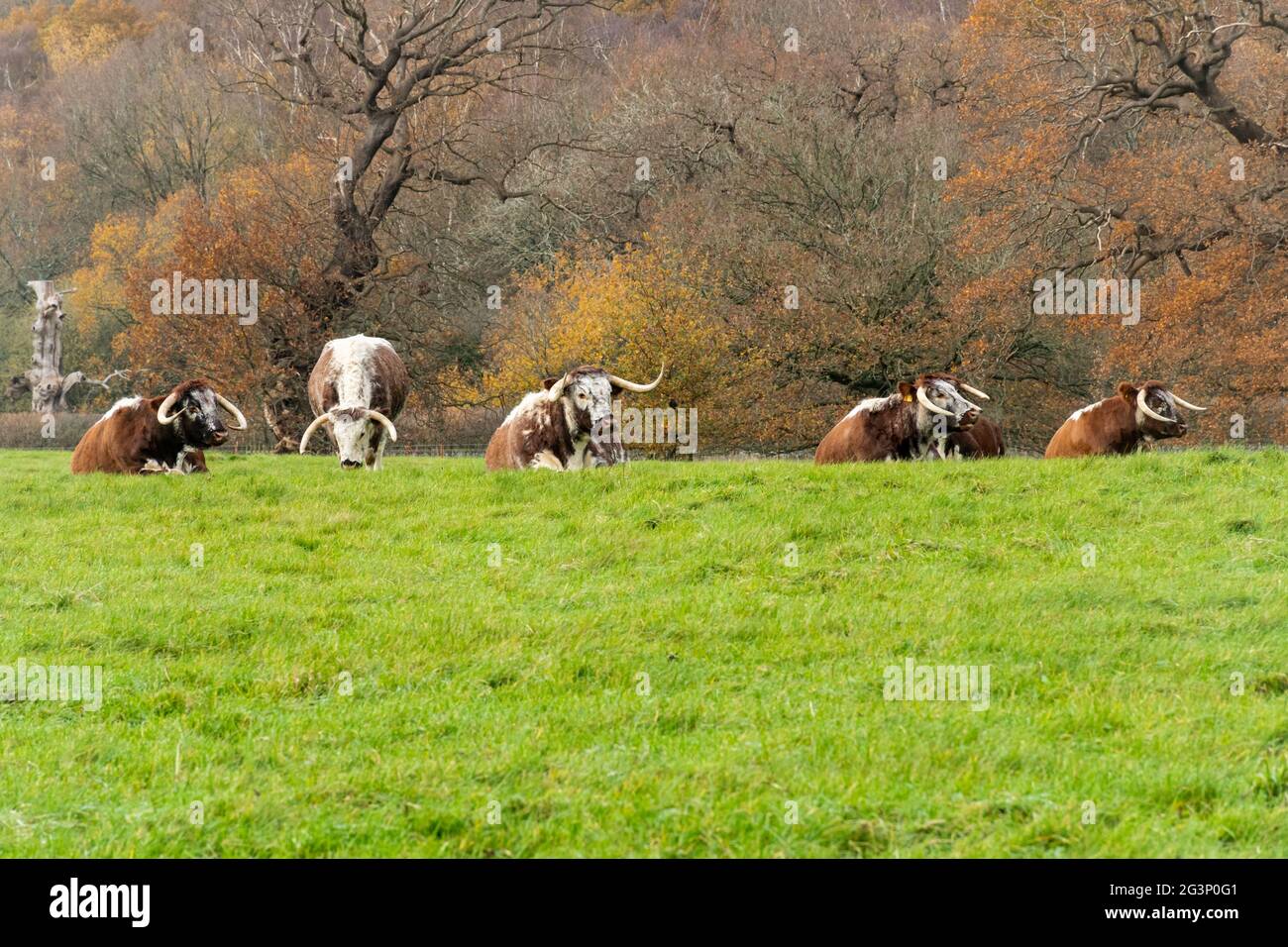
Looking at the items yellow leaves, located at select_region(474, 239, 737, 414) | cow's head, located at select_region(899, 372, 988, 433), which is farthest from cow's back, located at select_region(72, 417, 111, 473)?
yellow leaves, located at select_region(474, 239, 737, 414)

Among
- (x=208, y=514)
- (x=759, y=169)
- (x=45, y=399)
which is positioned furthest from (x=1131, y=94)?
(x=45, y=399)

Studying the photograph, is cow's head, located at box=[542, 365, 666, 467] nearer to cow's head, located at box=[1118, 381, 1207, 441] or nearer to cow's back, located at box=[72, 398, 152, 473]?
cow's back, located at box=[72, 398, 152, 473]

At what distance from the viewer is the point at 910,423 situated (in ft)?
59.7

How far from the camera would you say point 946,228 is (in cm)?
3453

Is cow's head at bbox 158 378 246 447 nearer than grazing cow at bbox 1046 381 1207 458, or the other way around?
cow's head at bbox 158 378 246 447

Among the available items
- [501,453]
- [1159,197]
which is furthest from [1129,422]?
[1159,197]

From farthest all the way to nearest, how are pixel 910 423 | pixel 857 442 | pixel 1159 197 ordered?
pixel 1159 197 < pixel 857 442 < pixel 910 423

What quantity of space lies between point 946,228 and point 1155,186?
229 inches

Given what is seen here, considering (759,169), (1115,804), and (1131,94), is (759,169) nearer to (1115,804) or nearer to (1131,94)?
(1131,94)

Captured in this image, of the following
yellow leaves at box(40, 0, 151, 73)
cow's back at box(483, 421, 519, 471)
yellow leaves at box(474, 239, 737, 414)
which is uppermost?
yellow leaves at box(40, 0, 151, 73)

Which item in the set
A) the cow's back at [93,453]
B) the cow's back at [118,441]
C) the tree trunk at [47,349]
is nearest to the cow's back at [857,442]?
the cow's back at [118,441]

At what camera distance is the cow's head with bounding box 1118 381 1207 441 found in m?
18.9

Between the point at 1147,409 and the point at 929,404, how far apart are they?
3.59 meters

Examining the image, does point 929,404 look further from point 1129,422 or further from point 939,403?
point 1129,422
